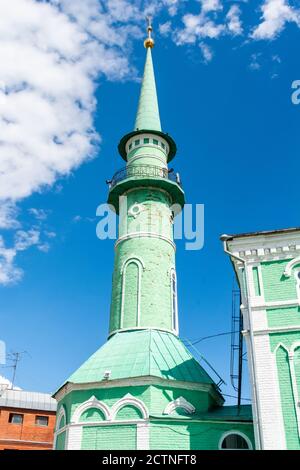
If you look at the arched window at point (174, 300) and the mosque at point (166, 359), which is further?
the arched window at point (174, 300)

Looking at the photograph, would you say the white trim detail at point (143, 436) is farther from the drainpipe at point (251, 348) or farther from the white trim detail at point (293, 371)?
the white trim detail at point (293, 371)

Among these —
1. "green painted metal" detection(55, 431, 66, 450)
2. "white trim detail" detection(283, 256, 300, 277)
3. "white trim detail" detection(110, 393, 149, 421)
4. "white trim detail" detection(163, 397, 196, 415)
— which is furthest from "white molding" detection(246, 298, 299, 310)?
"green painted metal" detection(55, 431, 66, 450)

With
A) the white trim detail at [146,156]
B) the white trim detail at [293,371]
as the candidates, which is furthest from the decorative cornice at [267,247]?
the white trim detail at [146,156]

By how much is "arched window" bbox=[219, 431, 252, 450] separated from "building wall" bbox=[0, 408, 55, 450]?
1987 centimetres

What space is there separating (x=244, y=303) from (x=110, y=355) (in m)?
6.54

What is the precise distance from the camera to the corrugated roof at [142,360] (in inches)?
723

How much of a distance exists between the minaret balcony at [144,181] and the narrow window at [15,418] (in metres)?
16.8

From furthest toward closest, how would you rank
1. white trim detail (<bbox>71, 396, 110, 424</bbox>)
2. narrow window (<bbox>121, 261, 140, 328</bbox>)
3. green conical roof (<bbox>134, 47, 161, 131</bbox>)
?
1. green conical roof (<bbox>134, 47, 161, 131</bbox>)
2. narrow window (<bbox>121, 261, 140, 328</bbox>)
3. white trim detail (<bbox>71, 396, 110, 424</bbox>)

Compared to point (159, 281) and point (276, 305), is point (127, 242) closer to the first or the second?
point (159, 281)

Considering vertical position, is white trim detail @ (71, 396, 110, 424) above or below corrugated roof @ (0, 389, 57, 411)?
below

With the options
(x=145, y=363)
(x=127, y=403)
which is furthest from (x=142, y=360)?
(x=127, y=403)

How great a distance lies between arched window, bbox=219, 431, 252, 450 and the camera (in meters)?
16.6

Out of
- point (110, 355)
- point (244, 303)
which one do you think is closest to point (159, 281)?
point (110, 355)

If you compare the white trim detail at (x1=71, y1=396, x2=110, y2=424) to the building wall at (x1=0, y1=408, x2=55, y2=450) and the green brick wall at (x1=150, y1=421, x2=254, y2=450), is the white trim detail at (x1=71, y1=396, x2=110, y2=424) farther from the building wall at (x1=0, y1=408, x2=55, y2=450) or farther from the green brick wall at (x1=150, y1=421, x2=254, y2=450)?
the building wall at (x1=0, y1=408, x2=55, y2=450)
